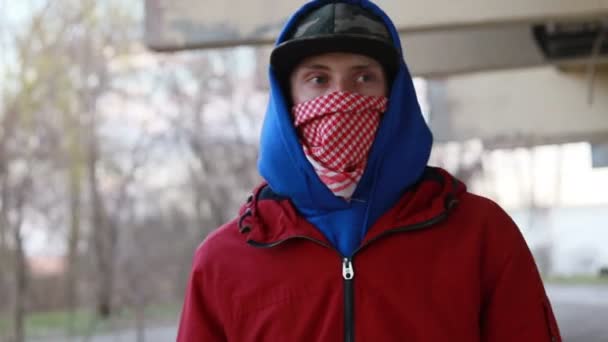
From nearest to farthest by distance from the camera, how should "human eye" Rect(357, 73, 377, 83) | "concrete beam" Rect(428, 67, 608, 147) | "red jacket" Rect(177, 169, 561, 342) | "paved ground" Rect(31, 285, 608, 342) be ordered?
"red jacket" Rect(177, 169, 561, 342), "human eye" Rect(357, 73, 377, 83), "paved ground" Rect(31, 285, 608, 342), "concrete beam" Rect(428, 67, 608, 147)

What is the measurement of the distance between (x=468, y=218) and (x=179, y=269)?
2119 centimetres

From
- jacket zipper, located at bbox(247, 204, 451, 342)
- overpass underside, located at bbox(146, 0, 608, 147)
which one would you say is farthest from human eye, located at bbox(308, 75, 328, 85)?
overpass underside, located at bbox(146, 0, 608, 147)

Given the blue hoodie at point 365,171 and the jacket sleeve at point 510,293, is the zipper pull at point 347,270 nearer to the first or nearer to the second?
the blue hoodie at point 365,171

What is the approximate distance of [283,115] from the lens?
247 centimetres

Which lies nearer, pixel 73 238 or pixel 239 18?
pixel 239 18

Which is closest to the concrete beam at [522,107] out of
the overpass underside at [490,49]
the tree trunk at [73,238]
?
the overpass underside at [490,49]

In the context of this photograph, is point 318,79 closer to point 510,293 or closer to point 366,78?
point 366,78

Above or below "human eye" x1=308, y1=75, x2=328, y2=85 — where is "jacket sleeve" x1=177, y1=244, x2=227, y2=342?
below

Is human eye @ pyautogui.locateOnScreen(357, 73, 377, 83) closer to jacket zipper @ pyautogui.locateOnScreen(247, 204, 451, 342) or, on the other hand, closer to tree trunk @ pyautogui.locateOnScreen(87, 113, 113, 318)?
jacket zipper @ pyautogui.locateOnScreen(247, 204, 451, 342)

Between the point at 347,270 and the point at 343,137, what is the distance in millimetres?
362

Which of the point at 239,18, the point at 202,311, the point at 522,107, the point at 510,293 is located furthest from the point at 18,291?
the point at 510,293

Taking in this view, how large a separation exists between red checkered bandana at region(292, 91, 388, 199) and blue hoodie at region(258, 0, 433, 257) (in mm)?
32

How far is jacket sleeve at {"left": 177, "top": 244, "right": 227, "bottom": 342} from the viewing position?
96.5 inches

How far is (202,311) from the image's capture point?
2473mm
